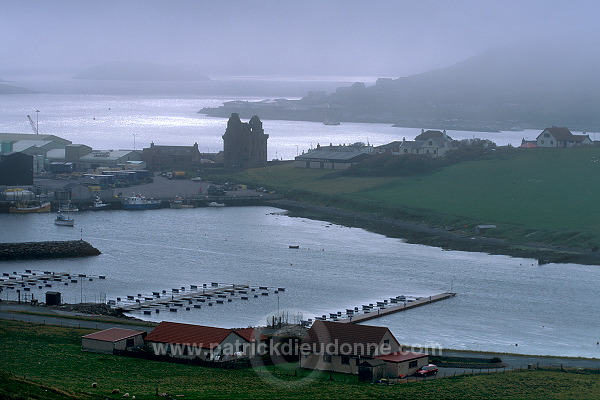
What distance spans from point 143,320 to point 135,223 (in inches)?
379

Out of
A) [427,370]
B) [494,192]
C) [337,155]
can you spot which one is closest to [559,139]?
[337,155]

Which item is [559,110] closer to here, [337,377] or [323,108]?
[323,108]

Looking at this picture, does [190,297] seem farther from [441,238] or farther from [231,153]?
[231,153]

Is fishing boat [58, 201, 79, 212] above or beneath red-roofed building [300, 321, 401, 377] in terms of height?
above

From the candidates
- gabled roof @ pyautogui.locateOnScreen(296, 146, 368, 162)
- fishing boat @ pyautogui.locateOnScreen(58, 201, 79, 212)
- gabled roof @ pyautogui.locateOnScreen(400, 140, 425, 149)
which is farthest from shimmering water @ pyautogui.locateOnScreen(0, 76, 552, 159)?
fishing boat @ pyautogui.locateOnScreen(58, 201, 79, 212)

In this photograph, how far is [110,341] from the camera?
10.1 meters

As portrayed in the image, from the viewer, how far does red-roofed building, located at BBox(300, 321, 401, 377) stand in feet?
32.0

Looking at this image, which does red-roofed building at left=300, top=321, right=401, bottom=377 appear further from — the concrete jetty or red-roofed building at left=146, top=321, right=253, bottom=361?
the concrete jetty

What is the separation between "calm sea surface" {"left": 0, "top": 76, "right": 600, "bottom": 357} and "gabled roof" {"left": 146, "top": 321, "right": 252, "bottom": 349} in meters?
2.28

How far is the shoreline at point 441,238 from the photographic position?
17.8 meters

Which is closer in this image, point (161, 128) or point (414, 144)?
point (414, 144)

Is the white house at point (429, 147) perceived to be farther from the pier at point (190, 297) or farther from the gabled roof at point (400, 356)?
the gabled roof at point (400, 356)

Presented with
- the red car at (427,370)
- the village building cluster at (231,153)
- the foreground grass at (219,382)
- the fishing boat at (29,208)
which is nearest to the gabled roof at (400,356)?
the red car at (427,370)

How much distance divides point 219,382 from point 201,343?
1.07 m
